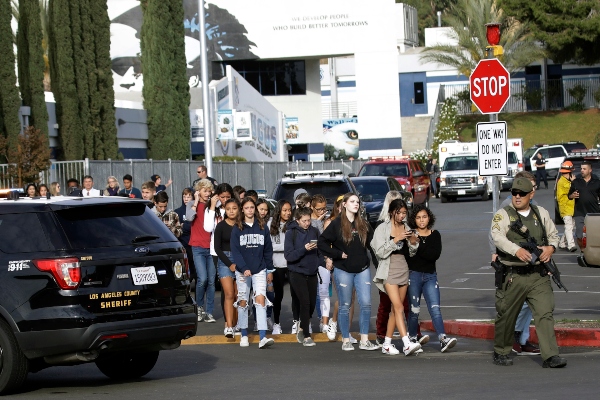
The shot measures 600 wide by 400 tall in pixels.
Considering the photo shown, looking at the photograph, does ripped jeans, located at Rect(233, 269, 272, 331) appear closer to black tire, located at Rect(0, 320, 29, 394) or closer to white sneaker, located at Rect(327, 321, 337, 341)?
white sneaker, located at Rect(327, 321, 337, 341)

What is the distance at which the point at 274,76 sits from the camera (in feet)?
224

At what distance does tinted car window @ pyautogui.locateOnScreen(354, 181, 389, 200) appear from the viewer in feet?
92.1

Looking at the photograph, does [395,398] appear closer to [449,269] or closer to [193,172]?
[449,269]

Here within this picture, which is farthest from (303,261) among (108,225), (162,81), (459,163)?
(459,163)

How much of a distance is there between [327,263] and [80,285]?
14.6ft

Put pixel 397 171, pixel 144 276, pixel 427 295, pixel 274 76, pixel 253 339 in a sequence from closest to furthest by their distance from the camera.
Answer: pixel 144 276 < pixel 427 295 < pixel 253 339 < pixel 397 171 < pixel 274 76

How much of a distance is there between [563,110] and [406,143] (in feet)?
32.2

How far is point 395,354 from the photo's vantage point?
39.8 ft

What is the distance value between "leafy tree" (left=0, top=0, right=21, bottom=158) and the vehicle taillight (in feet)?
71.1

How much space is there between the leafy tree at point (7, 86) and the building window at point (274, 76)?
3699cm

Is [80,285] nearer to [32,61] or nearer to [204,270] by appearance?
[204,270]

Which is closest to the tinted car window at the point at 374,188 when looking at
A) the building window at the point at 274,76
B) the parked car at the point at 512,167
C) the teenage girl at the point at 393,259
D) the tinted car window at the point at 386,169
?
the tinted car window at the point at 386,169

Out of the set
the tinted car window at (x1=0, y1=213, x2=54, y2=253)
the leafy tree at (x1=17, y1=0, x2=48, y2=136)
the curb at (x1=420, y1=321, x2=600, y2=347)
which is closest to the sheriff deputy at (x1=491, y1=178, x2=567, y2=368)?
the curb at (x1=420, y1=321, x2=600, y2=347)

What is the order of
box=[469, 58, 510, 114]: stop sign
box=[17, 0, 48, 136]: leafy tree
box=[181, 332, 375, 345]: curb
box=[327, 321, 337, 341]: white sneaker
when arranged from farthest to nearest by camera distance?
box=[17, 0, 48, 136]: leafy tree < box=[469, 58, 510, 114]: stop sign < box=[181, 332, 375, 345]: curb < box=[327, 321, 337, 341]: white sneaker
